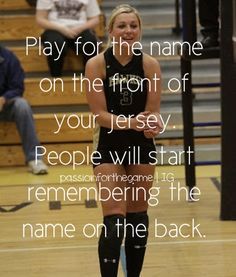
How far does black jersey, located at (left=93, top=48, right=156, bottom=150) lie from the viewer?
4.36 m

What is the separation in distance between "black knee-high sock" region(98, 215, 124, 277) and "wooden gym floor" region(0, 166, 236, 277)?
0.79 m

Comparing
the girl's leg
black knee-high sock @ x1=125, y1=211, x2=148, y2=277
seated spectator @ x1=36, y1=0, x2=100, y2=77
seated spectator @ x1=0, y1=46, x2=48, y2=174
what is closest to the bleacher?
seated spectator @ x1=36, y1=0, x2=100, y2=77

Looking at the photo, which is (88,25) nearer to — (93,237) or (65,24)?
(65,24)

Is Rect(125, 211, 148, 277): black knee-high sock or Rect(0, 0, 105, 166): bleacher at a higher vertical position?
Rect(0, 0, 105, 166): bleacher

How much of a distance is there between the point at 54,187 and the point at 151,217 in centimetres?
148

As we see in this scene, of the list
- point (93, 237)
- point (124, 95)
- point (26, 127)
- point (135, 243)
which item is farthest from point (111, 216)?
point (26, 127)

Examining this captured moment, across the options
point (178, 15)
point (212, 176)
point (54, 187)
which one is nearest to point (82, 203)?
point (54, 187)

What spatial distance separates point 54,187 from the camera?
25.5 ft

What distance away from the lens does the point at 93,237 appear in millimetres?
6086

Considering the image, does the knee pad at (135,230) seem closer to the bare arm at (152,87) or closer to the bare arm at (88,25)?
the bare arm at (152,87)

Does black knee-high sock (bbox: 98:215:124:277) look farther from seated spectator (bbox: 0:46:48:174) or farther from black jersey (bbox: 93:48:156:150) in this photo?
seated spectator (bbox: 0:46:48:174)

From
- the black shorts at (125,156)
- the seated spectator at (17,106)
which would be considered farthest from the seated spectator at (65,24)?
the black shorts at (125,156)

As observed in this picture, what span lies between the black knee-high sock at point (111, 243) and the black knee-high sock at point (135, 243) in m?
0.13

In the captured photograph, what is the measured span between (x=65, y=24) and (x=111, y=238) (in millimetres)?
5276
